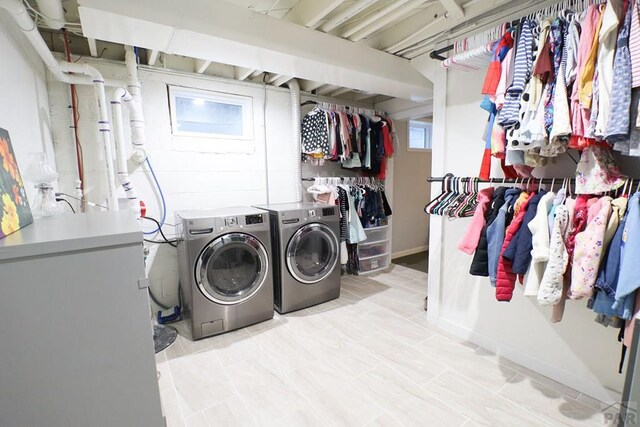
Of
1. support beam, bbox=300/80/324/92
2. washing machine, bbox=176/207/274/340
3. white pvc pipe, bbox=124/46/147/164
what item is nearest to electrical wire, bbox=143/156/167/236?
white pvc pipe, bbox=124/46/147/164

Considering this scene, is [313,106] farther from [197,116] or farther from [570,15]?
[570,15]

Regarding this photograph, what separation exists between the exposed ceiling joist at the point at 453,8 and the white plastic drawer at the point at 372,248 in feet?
8.33

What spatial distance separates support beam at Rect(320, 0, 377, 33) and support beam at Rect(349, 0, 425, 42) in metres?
0.19

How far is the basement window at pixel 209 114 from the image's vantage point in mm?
2705

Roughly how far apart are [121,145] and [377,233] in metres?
2.98

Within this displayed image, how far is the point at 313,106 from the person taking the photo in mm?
3576

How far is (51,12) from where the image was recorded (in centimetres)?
158

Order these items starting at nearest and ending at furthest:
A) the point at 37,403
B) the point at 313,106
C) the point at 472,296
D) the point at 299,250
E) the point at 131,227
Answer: the point at 37,403 < the point at 131,227 < the point at 472,296 < the point at 299,250 < the point at 313,106

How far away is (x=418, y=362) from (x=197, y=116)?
9.32 ft

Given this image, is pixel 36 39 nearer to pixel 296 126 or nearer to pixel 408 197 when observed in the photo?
pixel 296 126

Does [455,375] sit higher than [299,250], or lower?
lower

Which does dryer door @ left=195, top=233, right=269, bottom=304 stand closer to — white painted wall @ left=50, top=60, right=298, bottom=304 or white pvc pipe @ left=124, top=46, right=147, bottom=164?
white painted wall @ left=50, top=60, right=298, bottom=304

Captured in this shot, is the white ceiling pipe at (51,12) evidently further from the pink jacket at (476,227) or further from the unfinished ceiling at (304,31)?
the pink jacket at (476,227)

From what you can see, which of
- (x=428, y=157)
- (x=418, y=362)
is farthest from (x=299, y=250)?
(x=428, y=157)
